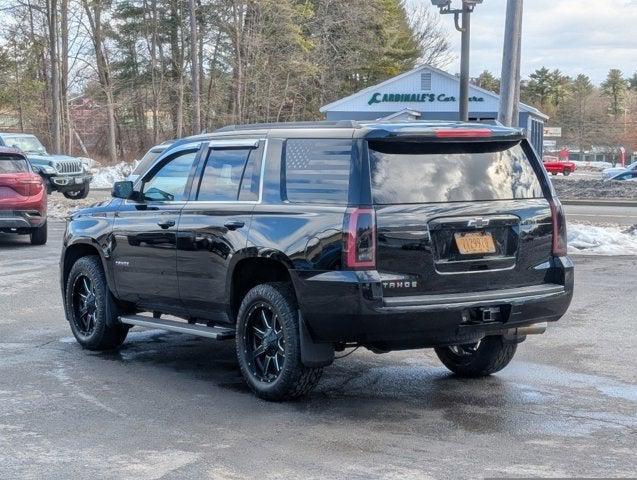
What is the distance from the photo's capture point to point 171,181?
323 inches

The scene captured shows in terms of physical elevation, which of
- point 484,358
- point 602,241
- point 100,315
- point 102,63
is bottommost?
point 484,358

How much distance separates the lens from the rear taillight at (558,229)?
23.4 ft

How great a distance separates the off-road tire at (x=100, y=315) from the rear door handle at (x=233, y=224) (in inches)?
76.3

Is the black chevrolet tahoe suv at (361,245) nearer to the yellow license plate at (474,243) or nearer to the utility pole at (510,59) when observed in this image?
the yellow license plate at (474,243)

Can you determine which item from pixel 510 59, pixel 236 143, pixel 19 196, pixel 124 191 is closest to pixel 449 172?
pixel 236 143

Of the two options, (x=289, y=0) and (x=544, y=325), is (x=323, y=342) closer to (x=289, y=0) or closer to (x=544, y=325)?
(x=544, y=325)

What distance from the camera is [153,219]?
8.17 m

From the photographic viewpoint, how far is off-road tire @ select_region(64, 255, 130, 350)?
8.87 metres

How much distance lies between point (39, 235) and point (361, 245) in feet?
42.7

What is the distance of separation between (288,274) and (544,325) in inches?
70.1

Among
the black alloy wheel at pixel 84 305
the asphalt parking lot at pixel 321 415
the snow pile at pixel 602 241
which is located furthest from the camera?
the snow pile at pixel 602 241

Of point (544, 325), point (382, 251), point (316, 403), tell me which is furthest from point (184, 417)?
point (544, 325)

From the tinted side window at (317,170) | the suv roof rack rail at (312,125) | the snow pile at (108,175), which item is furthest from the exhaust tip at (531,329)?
the snow pile at (108,175)

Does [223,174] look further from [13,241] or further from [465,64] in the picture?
[13,241]
